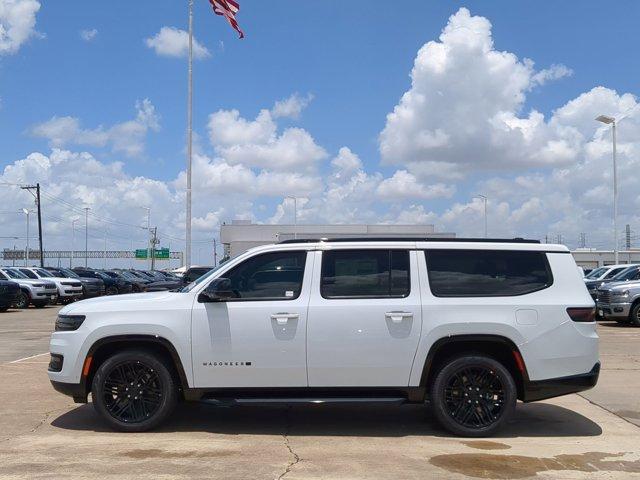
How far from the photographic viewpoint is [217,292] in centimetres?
693

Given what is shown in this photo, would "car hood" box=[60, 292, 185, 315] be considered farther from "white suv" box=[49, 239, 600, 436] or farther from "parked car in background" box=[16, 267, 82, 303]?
"parked car in background" box=[16, 267, 82, 303]

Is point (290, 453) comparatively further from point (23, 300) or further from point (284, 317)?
point (23, 300)

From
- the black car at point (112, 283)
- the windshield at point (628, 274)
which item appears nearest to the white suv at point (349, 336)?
the windshield at point (628, 274)

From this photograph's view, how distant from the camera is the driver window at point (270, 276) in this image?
7.11 m

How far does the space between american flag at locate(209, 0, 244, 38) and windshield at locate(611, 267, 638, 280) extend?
18332mm

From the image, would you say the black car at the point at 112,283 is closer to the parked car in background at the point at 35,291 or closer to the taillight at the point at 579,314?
the parked car in background at the point at 35,291

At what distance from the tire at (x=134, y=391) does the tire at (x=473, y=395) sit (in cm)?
276

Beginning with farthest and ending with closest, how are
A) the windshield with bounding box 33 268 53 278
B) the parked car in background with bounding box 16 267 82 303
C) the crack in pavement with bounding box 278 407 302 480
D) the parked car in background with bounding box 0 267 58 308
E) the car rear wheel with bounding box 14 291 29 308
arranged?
the windshield with bounding box 33 268 53 278 → the parked car in background with bounding box 16 267 82 303 → the parked car in background with bounding box 0 267 58 308 → the car rear wheel with bounding box 14 291 29 308 → the crack in pavement with bounding box 278 407 302 480

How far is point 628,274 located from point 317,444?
1830 centimetres

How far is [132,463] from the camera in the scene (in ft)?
20.0

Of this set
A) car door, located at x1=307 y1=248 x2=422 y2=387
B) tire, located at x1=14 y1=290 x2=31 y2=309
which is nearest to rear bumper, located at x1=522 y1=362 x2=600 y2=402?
car door, located at x1=307 y1=248 x2=422 y2=387

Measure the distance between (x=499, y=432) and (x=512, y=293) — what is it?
1478 millimetres

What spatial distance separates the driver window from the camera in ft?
23.3

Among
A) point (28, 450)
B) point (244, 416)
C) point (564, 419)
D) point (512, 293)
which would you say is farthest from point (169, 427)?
point (564, 419)
